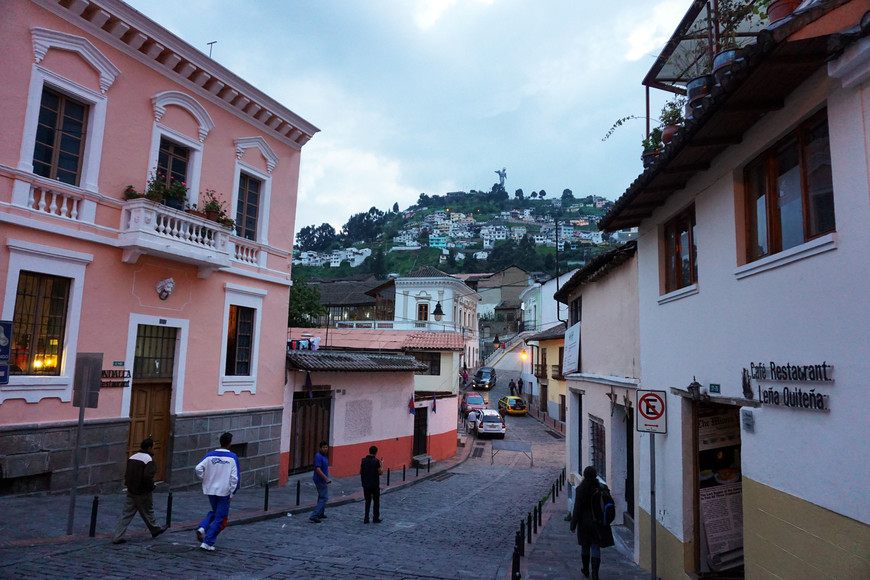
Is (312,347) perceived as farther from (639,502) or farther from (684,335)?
(684,335)

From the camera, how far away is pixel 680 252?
9047 millimetres

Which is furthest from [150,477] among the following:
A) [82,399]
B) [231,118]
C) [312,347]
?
[312,347]

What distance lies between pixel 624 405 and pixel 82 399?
9.83 metres

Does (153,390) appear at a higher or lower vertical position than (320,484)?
higher

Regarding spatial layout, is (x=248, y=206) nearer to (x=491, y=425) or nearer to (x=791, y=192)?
(x=791, y=192)

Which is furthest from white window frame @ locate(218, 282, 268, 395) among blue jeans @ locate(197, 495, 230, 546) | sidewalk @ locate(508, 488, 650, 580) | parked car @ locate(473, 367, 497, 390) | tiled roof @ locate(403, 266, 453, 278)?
parked car @ locate(473, 367, 497, 390)

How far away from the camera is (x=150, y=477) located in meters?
8.88

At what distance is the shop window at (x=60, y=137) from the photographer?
1146cm

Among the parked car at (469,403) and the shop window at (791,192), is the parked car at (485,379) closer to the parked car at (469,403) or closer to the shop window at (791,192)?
the parked car at (469,403)

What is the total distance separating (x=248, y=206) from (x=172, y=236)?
143 inches

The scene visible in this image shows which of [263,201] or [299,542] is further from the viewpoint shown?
[263,201]

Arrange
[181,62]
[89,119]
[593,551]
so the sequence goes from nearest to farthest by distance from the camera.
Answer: [593,551], [89,119], [181,62]

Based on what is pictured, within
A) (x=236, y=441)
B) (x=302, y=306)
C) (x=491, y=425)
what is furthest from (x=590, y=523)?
(x=302, y=306)

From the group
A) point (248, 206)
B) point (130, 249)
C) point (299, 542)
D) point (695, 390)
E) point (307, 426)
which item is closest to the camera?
point (695, 390)
